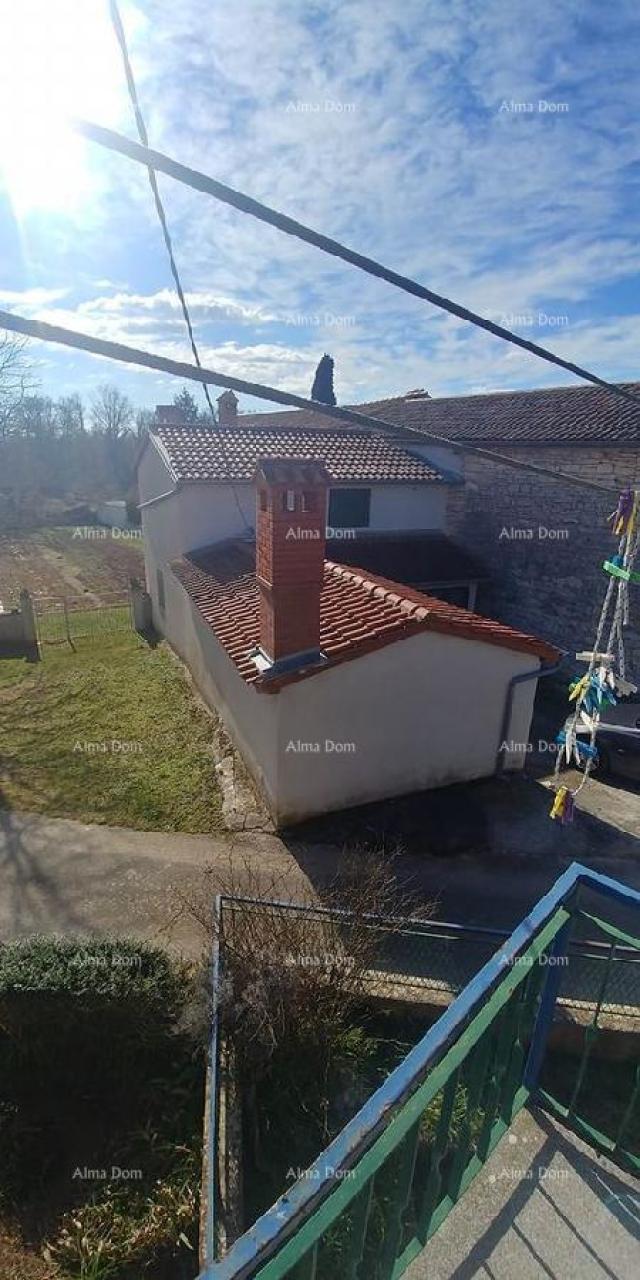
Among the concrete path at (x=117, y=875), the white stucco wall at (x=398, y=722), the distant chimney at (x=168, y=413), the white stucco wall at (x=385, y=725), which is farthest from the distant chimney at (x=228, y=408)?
the concrete path at (x=117, y=875)

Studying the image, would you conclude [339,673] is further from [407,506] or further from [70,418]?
[70,418]

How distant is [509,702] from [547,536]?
6.46 meters

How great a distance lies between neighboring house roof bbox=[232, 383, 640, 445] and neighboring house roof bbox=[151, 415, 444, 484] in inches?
38.8

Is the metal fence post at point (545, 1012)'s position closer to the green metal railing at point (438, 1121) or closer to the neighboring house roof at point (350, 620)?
the green metal railing at point (438, 1121)

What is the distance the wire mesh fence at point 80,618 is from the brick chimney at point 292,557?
11428mm

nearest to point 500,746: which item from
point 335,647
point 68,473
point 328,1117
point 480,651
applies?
point 480,651

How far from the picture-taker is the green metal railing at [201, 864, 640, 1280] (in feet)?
5.32

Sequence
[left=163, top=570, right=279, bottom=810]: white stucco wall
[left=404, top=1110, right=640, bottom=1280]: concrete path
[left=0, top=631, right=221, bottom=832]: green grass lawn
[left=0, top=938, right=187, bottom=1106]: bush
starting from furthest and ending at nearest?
[left=0, top=631, right=221, bottom=832]: green grass lawn → [left=163, top=570, right=279, bottom=810]: white stucco wall → [left=0, top=938, right=187, bottom=1106]: bush → [left=404, top=1110, right=640, bottom=1280]: concrete path

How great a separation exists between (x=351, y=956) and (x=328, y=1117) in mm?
1053

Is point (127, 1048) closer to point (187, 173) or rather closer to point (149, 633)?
point (187, 173)

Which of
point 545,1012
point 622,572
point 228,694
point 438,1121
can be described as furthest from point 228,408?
point 438,1121

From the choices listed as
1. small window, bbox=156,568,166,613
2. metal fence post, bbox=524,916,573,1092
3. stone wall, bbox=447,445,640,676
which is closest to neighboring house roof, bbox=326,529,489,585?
stone wall, bbox=447,445,640,676

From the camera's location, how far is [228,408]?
19.6 meters

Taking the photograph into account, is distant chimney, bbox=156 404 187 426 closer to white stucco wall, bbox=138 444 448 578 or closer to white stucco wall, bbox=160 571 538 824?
white stucco wall, bbox=138 444 448 578
